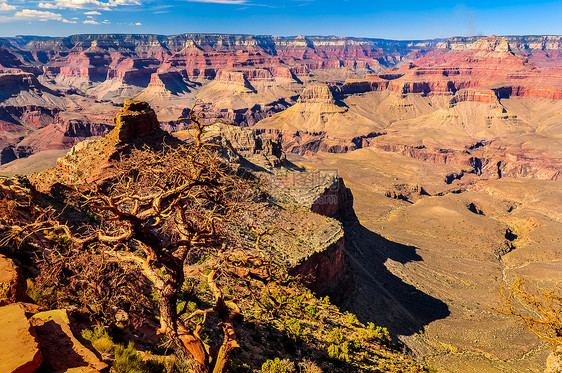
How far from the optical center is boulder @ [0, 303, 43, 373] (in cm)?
669

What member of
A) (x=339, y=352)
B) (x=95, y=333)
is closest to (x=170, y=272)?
(x=95, y=333)

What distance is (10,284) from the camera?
9820mm

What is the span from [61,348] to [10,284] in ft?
11.0

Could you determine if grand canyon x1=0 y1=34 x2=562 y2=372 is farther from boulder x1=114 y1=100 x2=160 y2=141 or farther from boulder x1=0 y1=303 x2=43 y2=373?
boulder x1=0 y1=303 x2=43 y2=373

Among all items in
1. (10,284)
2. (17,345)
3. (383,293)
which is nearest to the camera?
(17,345)

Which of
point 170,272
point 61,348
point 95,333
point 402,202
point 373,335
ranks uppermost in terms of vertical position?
point 170,272

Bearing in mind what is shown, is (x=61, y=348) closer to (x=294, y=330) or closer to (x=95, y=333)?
(x=95, y=333)

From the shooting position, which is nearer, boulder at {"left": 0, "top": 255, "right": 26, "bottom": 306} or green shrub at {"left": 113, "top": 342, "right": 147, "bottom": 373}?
green shrub at {"left": 113, "top": 342, "right": 147, "bottom": 373}

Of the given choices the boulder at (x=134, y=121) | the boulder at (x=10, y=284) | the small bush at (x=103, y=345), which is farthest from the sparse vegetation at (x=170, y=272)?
the boulder at (x=134, y=121)

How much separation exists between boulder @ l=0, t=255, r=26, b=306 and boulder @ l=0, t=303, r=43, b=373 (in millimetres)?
1382

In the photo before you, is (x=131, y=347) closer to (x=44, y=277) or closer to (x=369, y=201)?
(x=44, y=277)

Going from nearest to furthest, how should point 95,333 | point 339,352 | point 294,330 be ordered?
point 95,333
point 294,330
point 339,352

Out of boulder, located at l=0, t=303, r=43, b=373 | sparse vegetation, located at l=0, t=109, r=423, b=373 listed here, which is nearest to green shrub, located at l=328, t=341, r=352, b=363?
sparse vegetation, located at l=0, t=109, r=423, b=373

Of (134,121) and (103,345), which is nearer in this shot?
(103,345)
